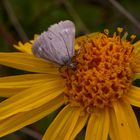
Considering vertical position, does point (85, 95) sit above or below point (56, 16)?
below

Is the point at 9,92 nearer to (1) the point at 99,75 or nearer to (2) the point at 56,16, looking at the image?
(1) the point at 99,75

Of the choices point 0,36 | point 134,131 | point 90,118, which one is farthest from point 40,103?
point 0,36

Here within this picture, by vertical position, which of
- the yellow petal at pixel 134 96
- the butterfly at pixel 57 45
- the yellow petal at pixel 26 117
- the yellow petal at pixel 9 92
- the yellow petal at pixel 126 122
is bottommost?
the yellow petal at pixel 126 122

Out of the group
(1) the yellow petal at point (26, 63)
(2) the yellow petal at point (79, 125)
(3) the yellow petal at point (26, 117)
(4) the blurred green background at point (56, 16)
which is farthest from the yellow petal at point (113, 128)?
(4) the blurred green background at point (56, 16)

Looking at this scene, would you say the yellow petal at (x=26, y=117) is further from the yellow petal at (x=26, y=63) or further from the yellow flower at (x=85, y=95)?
the yellow petal at (x=26, y=63)

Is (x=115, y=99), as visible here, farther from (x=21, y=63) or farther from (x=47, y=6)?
(x=47, y=6)

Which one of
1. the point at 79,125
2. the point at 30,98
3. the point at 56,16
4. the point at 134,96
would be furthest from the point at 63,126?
the point at 56,16
